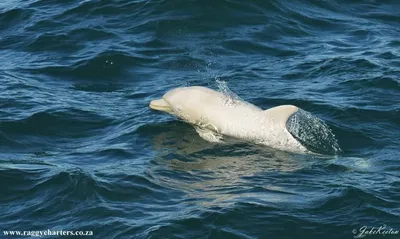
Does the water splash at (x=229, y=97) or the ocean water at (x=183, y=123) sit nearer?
the ocean water at (x=183, y=123)

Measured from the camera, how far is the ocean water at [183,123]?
10523 millimetres

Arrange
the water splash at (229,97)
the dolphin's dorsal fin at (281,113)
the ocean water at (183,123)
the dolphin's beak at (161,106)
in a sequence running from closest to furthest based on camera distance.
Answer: the ocean water at (183,123) < the dolphin's dorsal fin at (281,113) < the water splash at (229,97) < the dolphin's beak at (161,106)

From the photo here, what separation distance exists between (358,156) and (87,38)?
8970 millimetres

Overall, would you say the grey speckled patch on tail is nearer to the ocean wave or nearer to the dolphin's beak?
the dolphin's beak

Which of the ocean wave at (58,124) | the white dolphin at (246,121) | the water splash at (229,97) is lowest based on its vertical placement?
the ocean wave at (58,124)

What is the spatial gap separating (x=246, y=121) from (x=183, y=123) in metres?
1.51

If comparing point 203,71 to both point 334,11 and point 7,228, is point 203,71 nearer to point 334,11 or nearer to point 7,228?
point 334,11

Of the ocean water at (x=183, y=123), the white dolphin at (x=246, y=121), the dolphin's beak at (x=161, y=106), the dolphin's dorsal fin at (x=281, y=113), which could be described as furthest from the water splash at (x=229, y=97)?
the dolphin's beak at (x=161, y=106)

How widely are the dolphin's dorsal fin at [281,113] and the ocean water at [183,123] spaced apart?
2.21 ft

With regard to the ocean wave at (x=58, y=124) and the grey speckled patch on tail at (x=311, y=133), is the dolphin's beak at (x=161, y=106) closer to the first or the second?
the ocean wave at (x=58, y=124)

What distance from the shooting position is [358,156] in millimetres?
12812

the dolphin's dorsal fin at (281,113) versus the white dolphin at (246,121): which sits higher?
the dolphin's dorsal fin at (281,113)

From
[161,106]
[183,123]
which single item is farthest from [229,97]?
[161,106]

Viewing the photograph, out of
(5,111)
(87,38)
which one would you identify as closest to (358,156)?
(5,111)
